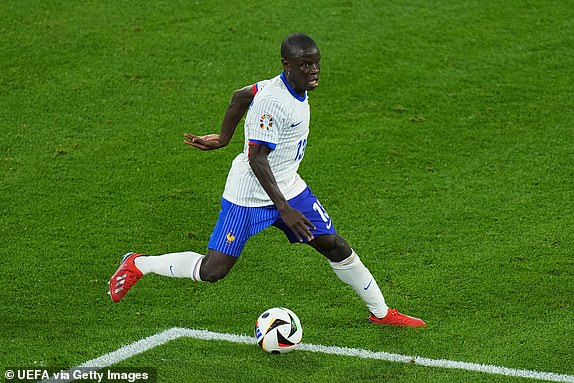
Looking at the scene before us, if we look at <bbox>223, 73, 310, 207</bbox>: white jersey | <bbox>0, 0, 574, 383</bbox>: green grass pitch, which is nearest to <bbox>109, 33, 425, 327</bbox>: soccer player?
<bbox>223, 73, 310, 207</bbox>: white jersey

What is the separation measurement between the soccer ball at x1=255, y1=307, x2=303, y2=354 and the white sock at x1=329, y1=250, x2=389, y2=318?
1.64ft

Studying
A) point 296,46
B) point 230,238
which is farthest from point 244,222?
point 296,46

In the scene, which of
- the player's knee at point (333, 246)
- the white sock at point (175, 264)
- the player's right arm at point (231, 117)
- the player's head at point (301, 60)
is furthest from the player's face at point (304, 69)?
the white sock at point (175, 264)

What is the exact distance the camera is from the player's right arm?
6.84 meters

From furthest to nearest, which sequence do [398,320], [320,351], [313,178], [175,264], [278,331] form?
[313,178], [398,320], [175,264], [320,351], [278,331]

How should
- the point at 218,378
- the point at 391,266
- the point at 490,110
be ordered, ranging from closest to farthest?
the point at 218,378
the point at 391,266
the point at 490,110

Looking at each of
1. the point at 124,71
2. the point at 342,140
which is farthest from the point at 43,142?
the point at 342,140

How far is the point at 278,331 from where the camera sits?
6.58 meters

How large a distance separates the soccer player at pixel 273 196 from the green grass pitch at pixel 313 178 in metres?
0.40

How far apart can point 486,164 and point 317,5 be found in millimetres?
3971

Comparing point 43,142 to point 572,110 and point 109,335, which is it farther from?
point 572,110

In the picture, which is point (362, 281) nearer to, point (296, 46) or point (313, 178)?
point (296, 46)

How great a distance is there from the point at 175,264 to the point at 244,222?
632 mm

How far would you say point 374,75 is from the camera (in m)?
11.1
